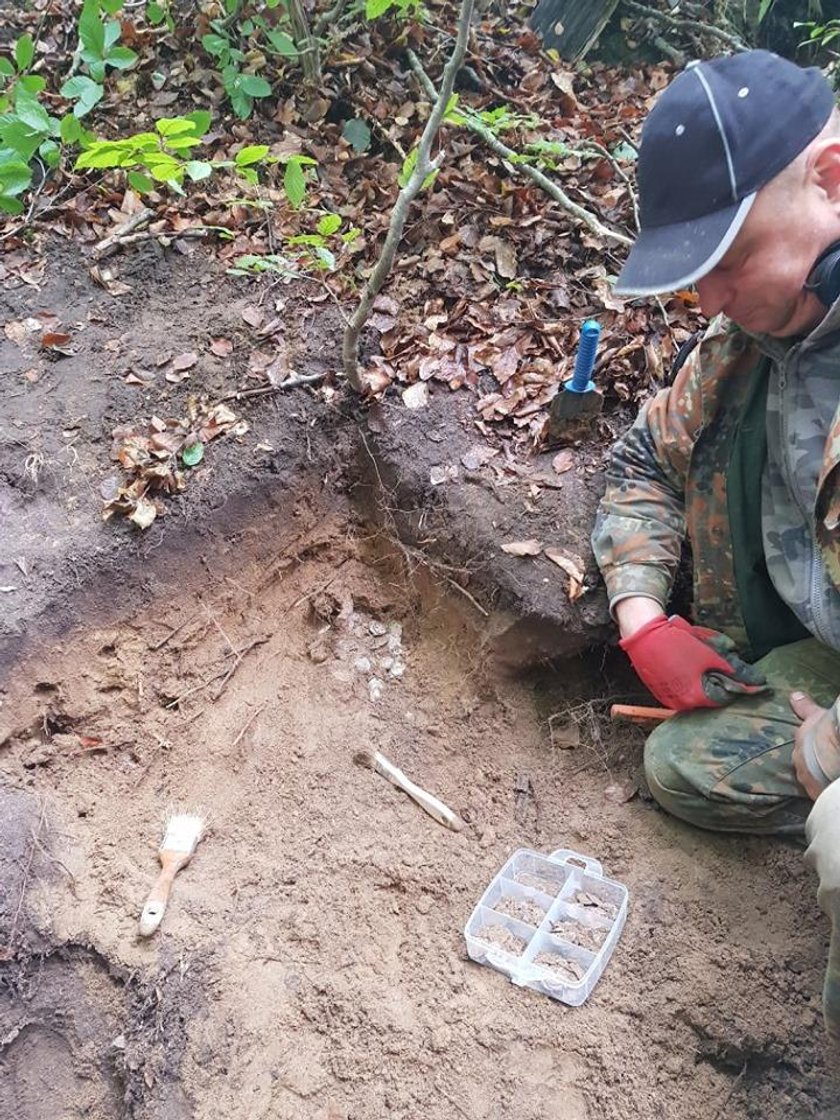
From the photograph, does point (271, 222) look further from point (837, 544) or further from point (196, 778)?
point (837, 544)

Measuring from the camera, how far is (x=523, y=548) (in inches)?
110

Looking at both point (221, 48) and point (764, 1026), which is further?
point (221, 48)

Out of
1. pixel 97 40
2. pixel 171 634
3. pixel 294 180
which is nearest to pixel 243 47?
pixel 97 40

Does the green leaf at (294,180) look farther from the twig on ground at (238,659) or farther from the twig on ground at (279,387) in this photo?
the twig on ground at (238,659)

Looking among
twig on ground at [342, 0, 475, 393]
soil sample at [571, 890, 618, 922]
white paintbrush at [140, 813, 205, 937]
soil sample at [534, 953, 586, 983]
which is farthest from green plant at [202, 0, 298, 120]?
soil sample at [534, 953, 586, 983]

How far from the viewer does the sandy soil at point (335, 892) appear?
6.55 ft

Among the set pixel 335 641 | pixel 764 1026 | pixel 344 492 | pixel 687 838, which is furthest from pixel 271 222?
pixel 764 1026

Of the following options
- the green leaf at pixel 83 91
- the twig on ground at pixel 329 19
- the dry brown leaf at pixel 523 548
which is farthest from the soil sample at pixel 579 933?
the twig on ground at pixel 329 19

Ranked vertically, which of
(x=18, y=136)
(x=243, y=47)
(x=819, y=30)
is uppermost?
(x=819, y=30)

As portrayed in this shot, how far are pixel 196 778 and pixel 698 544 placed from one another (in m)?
1.77

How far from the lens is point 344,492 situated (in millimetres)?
3293

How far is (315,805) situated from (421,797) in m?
0.34

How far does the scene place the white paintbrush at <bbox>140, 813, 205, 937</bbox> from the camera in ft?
7.50

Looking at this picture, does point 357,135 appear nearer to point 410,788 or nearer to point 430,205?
point 430,205
